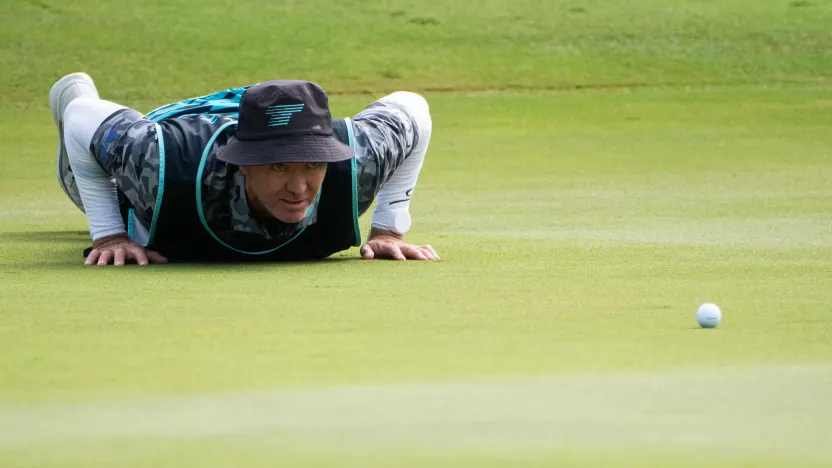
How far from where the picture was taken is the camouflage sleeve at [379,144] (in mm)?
5363

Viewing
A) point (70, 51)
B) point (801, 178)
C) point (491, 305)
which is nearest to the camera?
point (491, 305)

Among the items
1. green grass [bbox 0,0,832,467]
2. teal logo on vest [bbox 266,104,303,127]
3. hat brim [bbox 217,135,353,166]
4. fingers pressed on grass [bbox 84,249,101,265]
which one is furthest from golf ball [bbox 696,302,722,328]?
fingers pressed on grass [bbox 84,249,101,265]

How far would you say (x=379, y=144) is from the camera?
546 cm

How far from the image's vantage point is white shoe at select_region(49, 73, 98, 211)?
662 cm

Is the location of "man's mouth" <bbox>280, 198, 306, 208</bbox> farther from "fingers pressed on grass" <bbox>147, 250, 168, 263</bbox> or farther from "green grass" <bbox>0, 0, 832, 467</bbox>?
"fingers pressed on grass" <bbox>147, 250, 168, 263</bbox>

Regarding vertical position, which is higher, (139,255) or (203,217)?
(203,217)

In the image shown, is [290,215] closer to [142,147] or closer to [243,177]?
[243,177]

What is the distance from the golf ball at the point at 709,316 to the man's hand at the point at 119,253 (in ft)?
7.64

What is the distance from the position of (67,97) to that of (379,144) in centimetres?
183

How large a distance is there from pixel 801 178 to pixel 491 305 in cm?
613

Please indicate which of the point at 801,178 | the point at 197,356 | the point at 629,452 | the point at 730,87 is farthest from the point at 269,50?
the point at 629,452

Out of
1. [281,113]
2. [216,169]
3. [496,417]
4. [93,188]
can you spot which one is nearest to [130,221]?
[93,188]

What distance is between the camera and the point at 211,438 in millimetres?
2414

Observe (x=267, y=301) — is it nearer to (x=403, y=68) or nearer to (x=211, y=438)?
(x=211, y=438)
